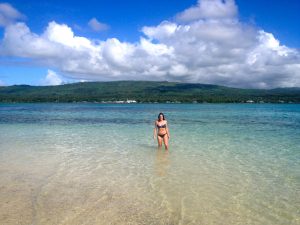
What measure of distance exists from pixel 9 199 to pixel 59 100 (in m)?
197

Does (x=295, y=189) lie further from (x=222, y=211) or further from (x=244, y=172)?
→ (x=222, y=211)

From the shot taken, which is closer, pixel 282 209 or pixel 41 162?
pixel 282 209

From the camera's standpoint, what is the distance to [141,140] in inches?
849

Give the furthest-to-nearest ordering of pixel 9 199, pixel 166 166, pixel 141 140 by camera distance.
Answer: pixel 141 140 → pixel 166 166 → pixel 9 199

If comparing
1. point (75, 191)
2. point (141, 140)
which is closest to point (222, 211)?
point (75, 191)

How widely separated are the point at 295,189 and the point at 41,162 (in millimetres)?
9717

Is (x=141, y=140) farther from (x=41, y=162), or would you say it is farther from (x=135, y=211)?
(x=135, y=211)

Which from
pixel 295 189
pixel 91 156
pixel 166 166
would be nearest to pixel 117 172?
pixel 166 166

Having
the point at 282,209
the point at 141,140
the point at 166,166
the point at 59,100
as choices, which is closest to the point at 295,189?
the point at 282,209

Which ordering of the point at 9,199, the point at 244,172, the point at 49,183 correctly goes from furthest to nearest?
the point at 244,172
the point at 49,183
the point at 9,199

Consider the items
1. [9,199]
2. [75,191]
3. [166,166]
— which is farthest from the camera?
[166,166]

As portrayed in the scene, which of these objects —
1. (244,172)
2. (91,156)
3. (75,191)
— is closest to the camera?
(75,191)

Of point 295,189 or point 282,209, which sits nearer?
point 282,209

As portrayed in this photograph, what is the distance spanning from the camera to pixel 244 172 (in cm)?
1211
